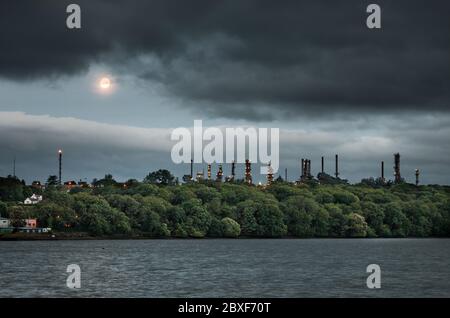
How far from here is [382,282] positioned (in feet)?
336

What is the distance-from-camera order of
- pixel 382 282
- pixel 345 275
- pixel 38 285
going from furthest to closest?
pixel 345 275 < pixel 382 282 < pixel 38 285

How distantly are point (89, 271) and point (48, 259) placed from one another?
102 feet

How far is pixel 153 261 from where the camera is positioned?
143 metres
